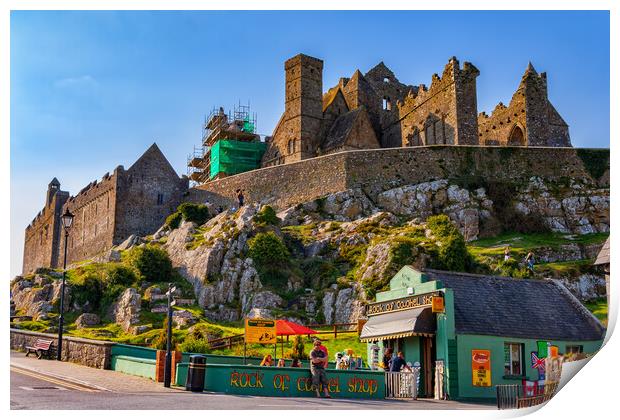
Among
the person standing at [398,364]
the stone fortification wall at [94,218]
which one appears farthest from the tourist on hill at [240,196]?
the person standing at [398,364]

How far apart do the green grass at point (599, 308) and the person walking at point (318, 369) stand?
1759cm

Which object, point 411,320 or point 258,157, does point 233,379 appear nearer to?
point 411,320

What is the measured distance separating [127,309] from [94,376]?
67.7 feet

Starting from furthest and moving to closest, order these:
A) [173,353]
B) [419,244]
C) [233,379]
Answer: [419,244]
[173,353]
[233,379]

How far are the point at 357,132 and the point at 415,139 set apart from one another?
18.2 feet

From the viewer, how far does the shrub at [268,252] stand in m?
44.3

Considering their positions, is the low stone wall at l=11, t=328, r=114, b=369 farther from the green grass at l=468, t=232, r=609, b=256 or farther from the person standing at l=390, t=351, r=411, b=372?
the green grass at l=468, t=232, r=609, b=256

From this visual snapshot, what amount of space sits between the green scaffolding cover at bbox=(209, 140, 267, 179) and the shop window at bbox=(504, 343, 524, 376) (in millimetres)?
44190

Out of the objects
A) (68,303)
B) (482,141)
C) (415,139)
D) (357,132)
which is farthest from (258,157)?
(68,303)

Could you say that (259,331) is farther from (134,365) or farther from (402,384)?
(402,384)

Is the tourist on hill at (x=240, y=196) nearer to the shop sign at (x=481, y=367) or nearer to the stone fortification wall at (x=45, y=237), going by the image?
the stone fortification wall at (x=45, y=237)

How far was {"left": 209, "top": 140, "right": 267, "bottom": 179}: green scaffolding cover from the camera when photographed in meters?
66.8

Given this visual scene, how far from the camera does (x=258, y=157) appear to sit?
2687 inches

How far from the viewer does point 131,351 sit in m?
24.8
